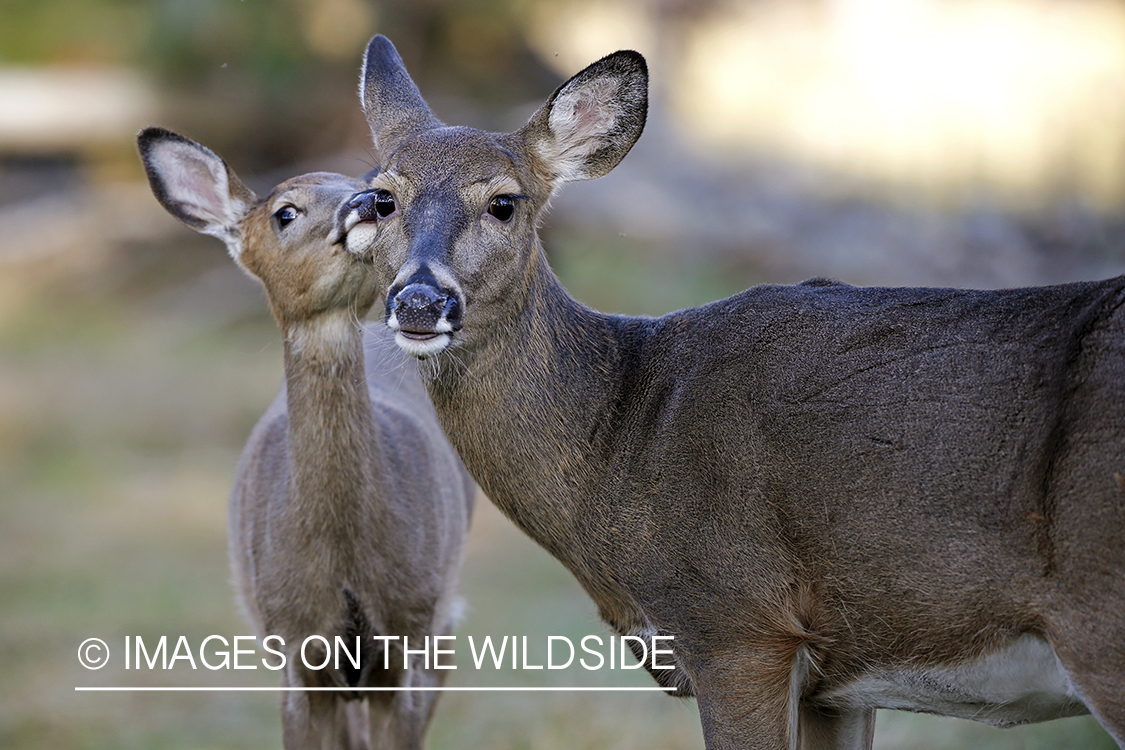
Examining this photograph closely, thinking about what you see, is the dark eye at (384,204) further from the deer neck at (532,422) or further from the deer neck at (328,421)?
the deer neck at (328,421)

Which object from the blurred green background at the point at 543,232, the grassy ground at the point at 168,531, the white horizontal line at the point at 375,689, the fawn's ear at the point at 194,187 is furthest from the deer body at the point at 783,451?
the blurred green background at the point at 543,232

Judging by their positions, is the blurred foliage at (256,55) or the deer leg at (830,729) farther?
the blurred foliage at (256,55)

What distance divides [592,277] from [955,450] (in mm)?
10573

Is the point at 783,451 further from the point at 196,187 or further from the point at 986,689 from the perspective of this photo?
the point at 196,187

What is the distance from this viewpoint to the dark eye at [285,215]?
5.16 metres

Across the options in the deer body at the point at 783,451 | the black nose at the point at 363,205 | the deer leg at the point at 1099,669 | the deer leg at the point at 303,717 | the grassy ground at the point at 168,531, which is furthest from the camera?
the grassy ground at the point at 168,531

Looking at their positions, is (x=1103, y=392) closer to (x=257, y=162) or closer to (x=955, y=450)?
(x=955, y=450)

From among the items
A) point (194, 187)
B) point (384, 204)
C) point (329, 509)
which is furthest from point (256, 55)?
point (384, 204)

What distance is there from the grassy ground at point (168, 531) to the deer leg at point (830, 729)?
0.84 metres

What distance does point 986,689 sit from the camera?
3.65 m

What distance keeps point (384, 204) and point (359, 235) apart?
50 centimetres

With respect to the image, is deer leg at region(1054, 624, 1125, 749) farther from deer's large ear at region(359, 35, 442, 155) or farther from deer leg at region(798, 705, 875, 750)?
deer's large ear at region(359, 35, 442, 155)

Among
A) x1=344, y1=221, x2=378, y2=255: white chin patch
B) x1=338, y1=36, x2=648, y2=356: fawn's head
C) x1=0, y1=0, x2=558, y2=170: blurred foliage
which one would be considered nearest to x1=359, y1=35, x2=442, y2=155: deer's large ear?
x1=338, y1=36, x2=648, y2=356: fawn's head

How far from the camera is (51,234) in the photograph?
16.5m
